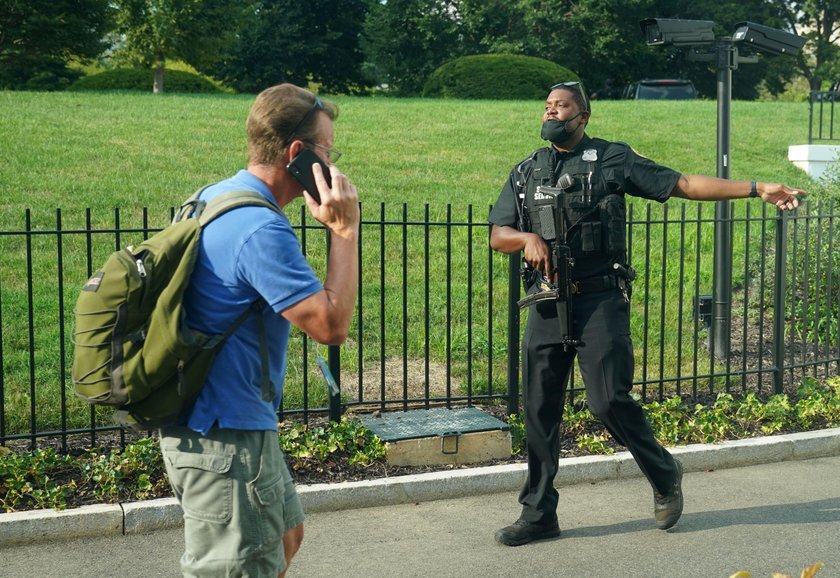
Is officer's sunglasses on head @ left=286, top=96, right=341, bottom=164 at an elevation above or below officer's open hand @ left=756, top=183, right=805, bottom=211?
above

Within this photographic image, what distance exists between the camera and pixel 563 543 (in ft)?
17.1

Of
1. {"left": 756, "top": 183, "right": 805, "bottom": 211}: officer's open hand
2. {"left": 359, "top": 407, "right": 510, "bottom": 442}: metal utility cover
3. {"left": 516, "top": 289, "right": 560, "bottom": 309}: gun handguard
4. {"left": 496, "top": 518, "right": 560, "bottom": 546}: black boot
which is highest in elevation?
{"left": 756, "top": 183, "right": 805, "bottom": 211}: officer's open hand

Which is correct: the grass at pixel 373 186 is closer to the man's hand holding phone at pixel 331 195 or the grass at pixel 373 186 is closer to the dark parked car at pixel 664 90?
the man's hand holding phone at pixel 331 195

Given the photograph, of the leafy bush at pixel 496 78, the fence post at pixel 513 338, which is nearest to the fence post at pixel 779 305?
the fence post at pixel 513 338

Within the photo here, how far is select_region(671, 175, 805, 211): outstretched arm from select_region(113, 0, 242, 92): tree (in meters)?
31.3

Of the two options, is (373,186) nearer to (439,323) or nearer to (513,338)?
(439,323)

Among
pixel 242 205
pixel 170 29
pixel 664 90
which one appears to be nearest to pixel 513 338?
pixel 242 205

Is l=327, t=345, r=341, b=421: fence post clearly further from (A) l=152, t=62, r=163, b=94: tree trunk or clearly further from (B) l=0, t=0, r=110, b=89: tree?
(A) l=152, t=62, r=163, b=94: tree trunk

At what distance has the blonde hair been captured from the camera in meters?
2.93

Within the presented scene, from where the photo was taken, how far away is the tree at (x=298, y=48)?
145ft

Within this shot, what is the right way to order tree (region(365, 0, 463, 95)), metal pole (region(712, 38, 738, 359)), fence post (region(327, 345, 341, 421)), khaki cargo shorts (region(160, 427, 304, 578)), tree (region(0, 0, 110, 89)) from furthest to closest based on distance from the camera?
1. tree (region(365, 0, 463, 95))
2. tree (region(0, 0, 110, 89))
3. metal pole (region(712, 38, 738, 359))
4. fence post (region(327, 345, 341, 421))
5. khaki cargo shorts (region(160, 427, 304, 578))

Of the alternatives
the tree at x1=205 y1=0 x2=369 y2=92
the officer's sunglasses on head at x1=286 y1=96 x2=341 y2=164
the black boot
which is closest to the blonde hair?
the officer's sunglasses on head at x1=286 y1=96 x2=341 y2=164

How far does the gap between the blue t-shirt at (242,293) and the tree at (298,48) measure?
4046cm

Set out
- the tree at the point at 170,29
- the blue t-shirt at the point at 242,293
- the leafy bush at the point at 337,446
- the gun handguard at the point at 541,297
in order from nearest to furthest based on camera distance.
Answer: the blue t-shirt at the point at 242,293, the gun handguard at the point at 541,297, the leafy bush at the point at 337,446, the tree at the point at 170,29
